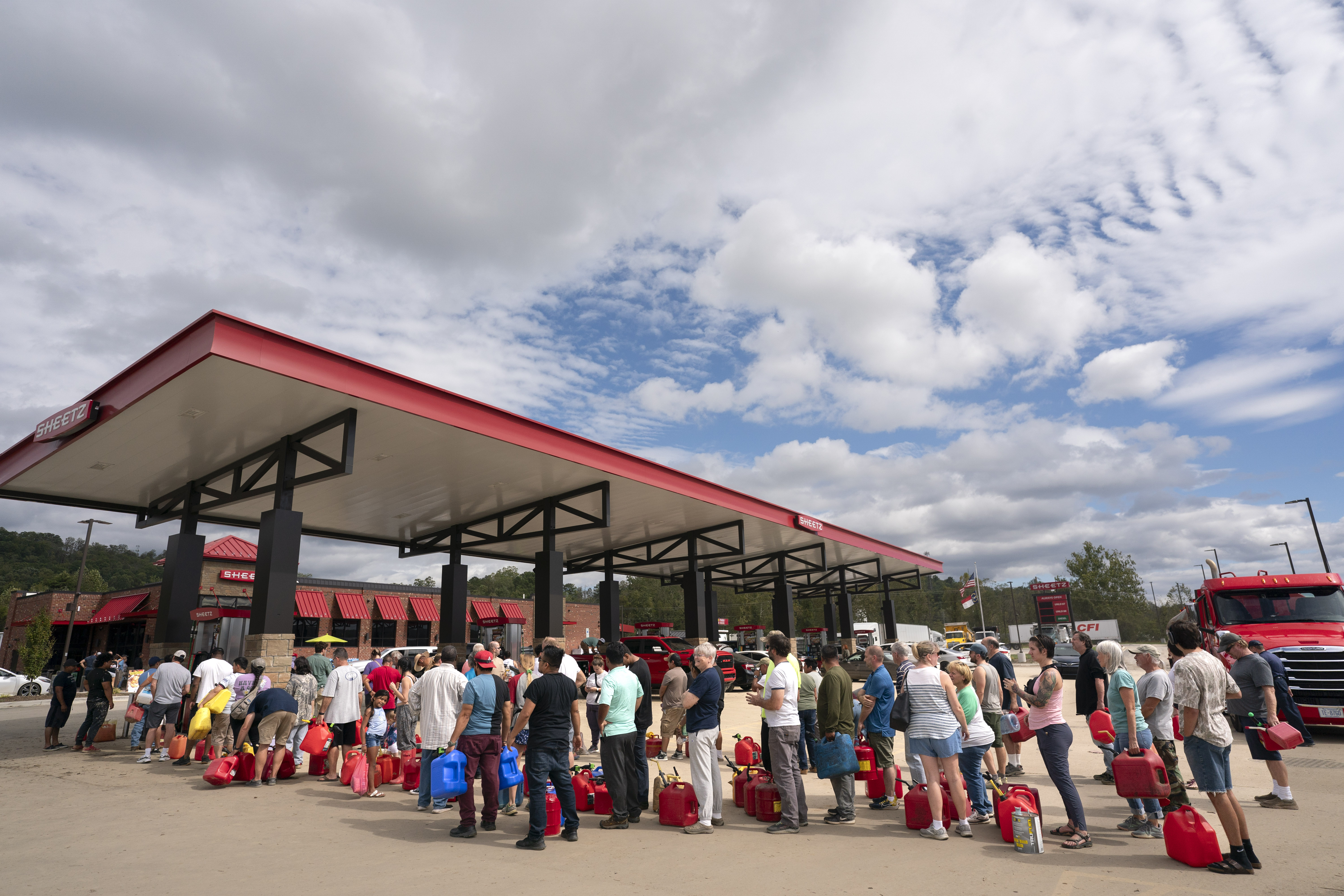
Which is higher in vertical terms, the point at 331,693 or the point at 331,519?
the point at 331,519

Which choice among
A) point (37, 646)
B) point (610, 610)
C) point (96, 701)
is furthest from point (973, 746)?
point (37, 646)

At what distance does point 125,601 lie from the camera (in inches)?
1351

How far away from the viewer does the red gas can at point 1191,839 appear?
4.97 meters

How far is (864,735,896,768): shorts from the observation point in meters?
7.23

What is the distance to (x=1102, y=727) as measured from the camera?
21.3 ft

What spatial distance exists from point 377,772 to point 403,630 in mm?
33700

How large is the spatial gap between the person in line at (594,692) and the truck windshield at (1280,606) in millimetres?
11593

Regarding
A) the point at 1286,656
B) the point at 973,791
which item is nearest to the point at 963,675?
the point at 973,791

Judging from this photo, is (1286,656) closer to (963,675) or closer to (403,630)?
(963,675)

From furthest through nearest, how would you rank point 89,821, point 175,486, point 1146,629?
point 1146,629 → point 175,486 → point 89,821

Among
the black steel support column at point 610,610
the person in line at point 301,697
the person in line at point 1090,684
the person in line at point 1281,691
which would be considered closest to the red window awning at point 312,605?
the black steel support column at point 610,610

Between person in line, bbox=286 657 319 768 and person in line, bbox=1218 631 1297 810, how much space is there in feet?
36.8

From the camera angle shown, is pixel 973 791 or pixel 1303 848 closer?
pixel 1303 848

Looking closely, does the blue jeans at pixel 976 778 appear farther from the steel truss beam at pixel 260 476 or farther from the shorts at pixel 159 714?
the shorts at pixel 159 714
